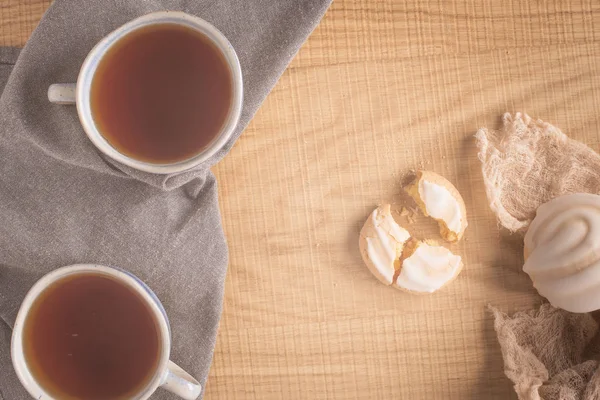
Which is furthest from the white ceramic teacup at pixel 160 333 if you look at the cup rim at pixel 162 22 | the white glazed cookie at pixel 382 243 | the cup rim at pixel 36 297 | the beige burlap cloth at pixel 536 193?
the beige burlap cloth at pixel 536 193

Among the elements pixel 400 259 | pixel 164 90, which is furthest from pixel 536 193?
pixel 164 90

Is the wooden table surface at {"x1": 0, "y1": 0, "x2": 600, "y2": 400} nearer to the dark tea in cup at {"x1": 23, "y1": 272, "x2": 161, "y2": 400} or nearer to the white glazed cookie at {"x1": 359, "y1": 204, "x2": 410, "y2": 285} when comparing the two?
the white glazed cookie at {"x1": 359, "y1": 204, "x2": 410, "y2": 285}

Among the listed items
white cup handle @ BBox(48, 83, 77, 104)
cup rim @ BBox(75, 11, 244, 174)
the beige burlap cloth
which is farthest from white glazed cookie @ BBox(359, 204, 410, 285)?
white cup handle @ BBox(48, 83, 77, 104)

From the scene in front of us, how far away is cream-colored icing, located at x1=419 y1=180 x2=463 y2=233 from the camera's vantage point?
827 mm

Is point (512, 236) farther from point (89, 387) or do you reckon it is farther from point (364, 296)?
point (89, 387)

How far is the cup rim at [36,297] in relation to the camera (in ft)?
2.18

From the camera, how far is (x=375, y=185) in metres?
0.86

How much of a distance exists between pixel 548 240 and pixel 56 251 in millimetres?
625

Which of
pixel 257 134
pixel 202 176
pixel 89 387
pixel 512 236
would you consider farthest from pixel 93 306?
pixel 512 236

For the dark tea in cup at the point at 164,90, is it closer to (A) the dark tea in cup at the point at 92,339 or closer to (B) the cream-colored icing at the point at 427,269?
(A) the dark tea in cup at the point at 92,339

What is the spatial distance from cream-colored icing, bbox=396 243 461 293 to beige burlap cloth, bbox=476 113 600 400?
90mm

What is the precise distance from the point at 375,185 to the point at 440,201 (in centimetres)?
9

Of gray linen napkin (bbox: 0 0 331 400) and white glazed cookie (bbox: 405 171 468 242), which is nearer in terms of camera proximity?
gray linen napkin (bbox: 0 0 331 400)

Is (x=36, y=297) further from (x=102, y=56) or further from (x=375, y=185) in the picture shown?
(x=375, y=185)
